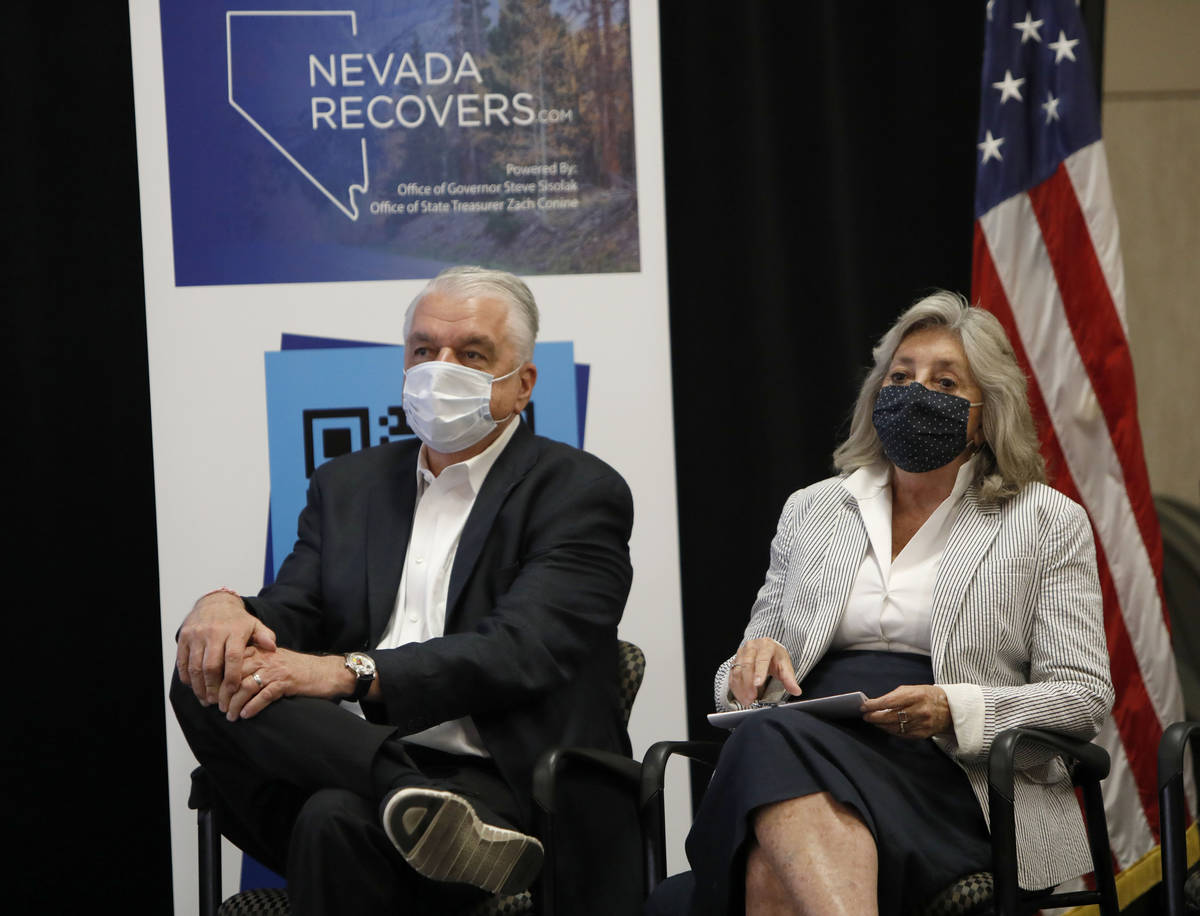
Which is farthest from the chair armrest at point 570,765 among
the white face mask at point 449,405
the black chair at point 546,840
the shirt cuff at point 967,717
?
the white face mask at point 449,405

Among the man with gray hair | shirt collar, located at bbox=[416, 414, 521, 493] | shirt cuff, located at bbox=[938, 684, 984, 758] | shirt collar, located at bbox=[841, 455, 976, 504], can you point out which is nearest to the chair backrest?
the man with gray hair

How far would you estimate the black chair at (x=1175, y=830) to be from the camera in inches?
88.8

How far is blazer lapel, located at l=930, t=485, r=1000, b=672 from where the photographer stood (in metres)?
2.48

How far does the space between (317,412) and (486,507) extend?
39.7 inches

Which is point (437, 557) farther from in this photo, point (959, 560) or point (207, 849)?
point (959, 560)

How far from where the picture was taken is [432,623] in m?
2.71

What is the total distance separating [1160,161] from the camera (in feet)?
13.3

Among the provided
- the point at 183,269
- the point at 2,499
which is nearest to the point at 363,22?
the point at 183,269

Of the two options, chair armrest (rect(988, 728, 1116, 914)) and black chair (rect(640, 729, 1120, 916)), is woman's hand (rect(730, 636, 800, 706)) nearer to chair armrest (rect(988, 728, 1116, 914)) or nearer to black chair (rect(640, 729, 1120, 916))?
black chair (rect(640, 729, 1120, 916))

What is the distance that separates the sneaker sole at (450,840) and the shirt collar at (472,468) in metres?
0.86

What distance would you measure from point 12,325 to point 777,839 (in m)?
2.65

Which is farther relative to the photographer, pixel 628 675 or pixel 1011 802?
pixel 628 675

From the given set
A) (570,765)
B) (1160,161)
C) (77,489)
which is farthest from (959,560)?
(77,489)

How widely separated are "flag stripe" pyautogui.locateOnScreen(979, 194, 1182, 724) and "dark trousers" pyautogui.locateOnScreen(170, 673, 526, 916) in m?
1.77
